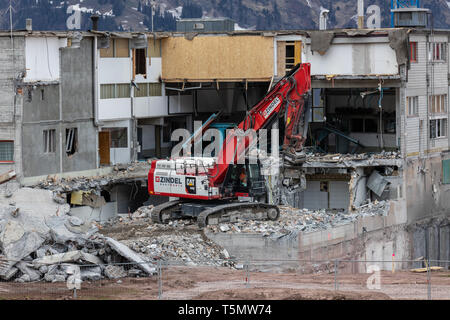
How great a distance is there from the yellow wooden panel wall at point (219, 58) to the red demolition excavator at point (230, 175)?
8.11m

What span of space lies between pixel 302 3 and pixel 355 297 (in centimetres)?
16514

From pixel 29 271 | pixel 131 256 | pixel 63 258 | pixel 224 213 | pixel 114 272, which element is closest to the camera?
pixel 29 271

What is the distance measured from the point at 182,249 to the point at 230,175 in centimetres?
499

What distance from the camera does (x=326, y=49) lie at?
5150cm

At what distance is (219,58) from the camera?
5231 centimetres

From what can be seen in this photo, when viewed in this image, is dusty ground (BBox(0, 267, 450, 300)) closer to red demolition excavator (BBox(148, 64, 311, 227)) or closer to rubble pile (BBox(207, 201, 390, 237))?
rubble pile (BBox(207, 201, 390, 237))

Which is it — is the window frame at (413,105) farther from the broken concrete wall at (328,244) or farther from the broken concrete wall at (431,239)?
the broken concrete wall at (431,239)

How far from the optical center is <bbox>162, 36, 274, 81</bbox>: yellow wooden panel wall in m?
51.8

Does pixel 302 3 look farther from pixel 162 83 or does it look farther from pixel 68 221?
pixel 68 221

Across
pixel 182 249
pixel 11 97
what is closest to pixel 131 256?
pixel 182 249

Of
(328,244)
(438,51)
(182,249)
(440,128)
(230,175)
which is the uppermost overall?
(438,51)

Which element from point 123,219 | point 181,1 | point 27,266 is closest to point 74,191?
point 123,219

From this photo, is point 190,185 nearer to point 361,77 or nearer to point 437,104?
point 361,77

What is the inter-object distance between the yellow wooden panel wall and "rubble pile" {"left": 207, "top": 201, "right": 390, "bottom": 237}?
8586 millimetres
